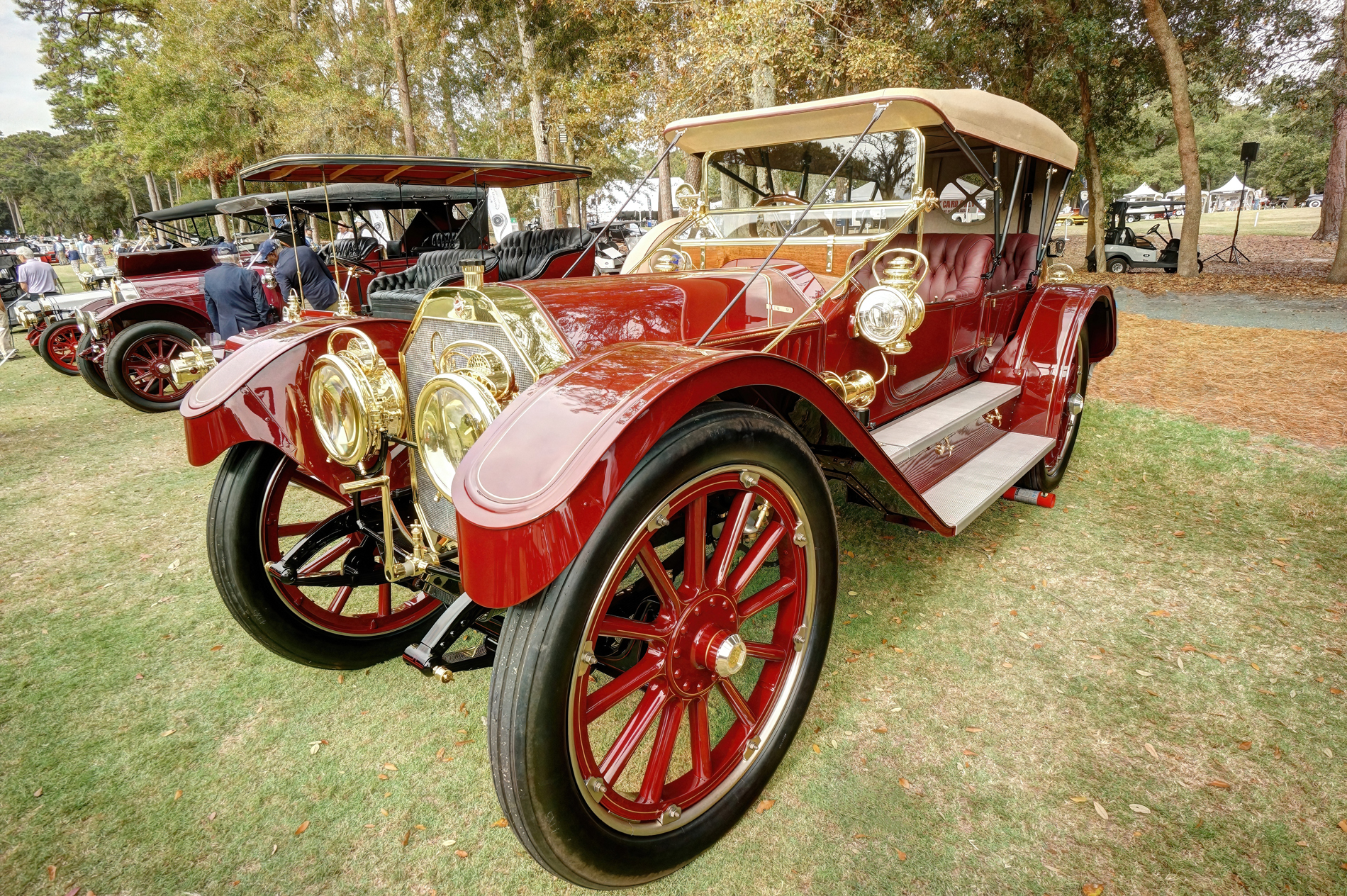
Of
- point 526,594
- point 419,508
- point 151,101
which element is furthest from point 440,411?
point 151,101

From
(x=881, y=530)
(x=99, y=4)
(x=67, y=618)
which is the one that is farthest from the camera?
(x=99, y=4)

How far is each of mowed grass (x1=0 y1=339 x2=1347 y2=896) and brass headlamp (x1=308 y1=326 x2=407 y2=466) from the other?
1.06 metres

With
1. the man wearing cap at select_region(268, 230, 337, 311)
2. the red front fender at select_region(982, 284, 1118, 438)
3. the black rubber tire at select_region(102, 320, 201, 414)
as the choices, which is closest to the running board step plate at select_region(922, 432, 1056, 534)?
the red front fender at select_region(982, 284, 1118, 438)

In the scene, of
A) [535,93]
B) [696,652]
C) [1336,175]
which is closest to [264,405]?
[696,652]

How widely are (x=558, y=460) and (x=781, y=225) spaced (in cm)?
246

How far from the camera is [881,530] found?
3891mm

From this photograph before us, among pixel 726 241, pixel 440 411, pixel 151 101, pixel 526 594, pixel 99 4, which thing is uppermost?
pixel 99 4

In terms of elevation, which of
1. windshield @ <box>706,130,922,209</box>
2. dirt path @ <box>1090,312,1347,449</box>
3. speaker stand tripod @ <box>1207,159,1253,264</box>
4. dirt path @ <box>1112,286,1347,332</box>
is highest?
windshield @ <box>706,130,922,209</box>

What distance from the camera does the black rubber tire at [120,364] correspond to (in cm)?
694

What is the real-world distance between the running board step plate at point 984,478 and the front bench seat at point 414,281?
2.94 m

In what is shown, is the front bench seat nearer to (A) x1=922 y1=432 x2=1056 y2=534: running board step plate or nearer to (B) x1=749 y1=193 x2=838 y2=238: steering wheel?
(B) x1=749 y1=193 x2=838 y2=238: steering wheel

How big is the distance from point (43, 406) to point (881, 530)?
892cm

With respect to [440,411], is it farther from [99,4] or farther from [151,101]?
[99,4]

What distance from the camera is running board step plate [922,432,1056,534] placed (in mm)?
2689
